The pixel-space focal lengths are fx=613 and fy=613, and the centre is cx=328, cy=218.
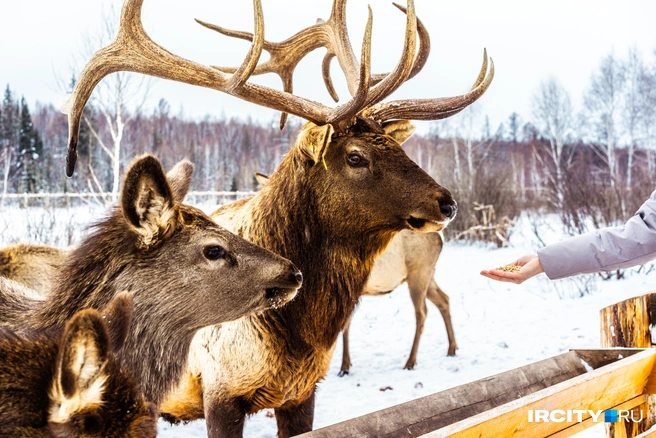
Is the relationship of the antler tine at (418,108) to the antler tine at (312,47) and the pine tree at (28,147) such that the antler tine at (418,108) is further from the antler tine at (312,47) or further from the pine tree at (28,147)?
the pine tree at (28,147)

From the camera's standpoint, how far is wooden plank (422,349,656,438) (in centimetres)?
200

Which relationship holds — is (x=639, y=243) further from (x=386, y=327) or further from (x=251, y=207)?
(x=386, y=327)

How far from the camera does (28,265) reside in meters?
4.32

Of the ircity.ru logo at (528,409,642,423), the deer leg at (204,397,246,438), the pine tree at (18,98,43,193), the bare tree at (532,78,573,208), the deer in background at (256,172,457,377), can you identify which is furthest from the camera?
the bare tree at (532,78,573,208)

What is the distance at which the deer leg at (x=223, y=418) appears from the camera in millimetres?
3266

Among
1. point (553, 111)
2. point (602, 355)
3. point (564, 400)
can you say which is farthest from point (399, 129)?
point (553, 111)

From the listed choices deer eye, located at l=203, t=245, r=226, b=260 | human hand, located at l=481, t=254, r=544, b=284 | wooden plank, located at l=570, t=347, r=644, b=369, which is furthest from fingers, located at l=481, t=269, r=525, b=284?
deer eye, located at l=203, t=245, r=226, b=260

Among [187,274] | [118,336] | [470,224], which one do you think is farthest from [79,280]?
[470,224]

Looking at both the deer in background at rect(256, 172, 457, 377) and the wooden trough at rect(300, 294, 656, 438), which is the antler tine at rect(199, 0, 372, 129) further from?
the deer in background at rect(256, 172, 457, 377)

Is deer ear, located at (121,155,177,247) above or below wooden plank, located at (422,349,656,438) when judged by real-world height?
above

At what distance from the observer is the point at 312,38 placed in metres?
4.35

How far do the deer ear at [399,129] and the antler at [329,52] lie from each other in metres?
0.23

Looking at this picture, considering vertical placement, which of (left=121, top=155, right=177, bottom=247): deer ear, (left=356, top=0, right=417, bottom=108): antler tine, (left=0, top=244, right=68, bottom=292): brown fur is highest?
(left=356, top=0, right=417, bottom=108): antler tine

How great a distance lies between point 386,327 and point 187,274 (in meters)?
7.82
